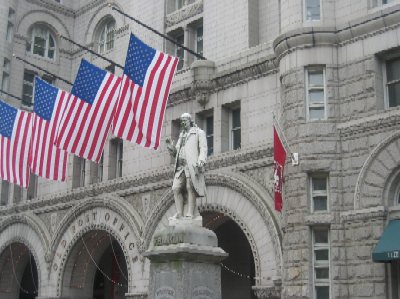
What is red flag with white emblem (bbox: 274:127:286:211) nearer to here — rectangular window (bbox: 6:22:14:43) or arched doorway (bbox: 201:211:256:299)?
arched doorway (bbox: 201:211:256:299)

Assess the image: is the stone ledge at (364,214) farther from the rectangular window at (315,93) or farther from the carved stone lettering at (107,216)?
the carved stone lettering at (107,216)

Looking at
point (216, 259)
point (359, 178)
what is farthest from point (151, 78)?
point (216, 259)

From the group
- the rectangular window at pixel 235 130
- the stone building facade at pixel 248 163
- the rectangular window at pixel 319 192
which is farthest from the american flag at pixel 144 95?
the rectangular window at pixel 319 192

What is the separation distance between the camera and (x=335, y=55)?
22844 millimetres

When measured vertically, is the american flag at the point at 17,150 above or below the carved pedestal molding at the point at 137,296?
above

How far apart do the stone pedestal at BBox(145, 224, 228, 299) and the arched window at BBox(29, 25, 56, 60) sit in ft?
90.2

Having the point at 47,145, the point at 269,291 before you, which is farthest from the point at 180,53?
the point at 269,291

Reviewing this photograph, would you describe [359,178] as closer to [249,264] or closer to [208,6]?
[249,264]

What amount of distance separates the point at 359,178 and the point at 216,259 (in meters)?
6.95

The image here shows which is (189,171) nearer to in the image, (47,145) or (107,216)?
(47,145)

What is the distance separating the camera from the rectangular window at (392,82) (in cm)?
2180

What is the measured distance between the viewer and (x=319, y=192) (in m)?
22.1

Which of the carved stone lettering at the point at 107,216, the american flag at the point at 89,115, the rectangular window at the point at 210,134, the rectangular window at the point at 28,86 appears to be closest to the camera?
the american flag at the point at 89,115

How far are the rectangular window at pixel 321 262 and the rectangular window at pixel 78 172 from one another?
16.3 m
